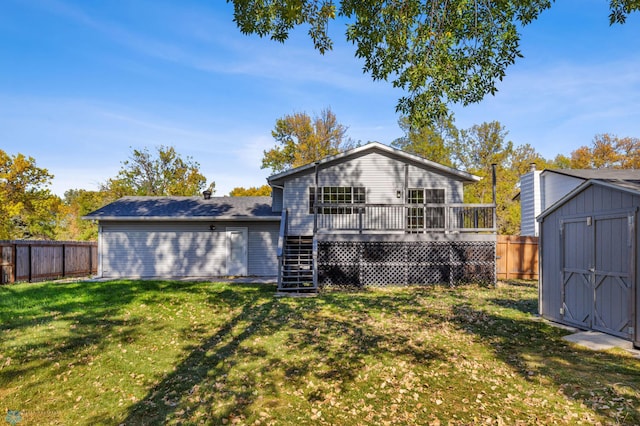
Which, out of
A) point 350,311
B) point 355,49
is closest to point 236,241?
point 350,311

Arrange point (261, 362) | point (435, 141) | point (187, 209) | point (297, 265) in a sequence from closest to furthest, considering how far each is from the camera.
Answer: point (261, 362)
point (297, 265)
point (187, 209)
point (435, 141)

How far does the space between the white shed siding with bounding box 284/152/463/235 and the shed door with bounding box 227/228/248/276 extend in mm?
2705

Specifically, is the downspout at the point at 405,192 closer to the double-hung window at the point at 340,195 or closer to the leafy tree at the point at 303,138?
the double-hung window at the point at 340,195

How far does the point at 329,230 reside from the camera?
42.7ft

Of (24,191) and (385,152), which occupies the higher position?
(385,152)

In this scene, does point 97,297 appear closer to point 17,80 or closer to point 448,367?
point 448,367

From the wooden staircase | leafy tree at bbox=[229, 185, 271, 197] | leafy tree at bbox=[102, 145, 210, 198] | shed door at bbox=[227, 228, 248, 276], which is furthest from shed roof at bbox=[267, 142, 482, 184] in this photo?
leafy tree at bbox=[229, 185, 271, 197]

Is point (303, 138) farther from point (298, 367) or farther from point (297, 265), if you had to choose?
point (298, 367)

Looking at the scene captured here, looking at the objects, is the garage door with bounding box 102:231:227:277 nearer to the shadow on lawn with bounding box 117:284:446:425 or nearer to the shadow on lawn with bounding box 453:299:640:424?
the shadow on lawn with bounding box 117:284:446:425

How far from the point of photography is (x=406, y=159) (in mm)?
14812

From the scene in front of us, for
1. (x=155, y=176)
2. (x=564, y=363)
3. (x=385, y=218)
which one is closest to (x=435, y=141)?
(x=385, y=218)

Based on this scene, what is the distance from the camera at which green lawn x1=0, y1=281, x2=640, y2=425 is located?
395 centimetres

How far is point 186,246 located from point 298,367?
41.0 ft

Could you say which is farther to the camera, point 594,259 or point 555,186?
point 555,186
